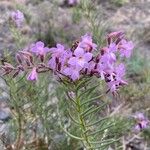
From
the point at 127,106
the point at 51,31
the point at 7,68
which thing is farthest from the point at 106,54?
the point at 51,31

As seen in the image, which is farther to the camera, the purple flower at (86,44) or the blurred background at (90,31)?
the blurred background at (90,31)

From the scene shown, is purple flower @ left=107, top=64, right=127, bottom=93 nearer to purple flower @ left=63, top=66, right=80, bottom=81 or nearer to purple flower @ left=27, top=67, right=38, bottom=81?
purple flower @ left=63, top=66, right=80, bottom=81

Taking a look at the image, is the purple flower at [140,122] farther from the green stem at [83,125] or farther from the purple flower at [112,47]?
the purple flower at [112,47]

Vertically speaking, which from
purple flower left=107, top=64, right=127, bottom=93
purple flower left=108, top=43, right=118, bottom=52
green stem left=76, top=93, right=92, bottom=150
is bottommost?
green stem left=76, top=93, right=92, bottom=150

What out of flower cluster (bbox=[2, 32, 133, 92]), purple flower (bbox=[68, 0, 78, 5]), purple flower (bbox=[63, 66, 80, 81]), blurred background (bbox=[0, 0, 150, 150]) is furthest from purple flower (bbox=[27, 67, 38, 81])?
purple flower (bbox=[68, 0, 78, 5])

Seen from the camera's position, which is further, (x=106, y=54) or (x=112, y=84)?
(x=112, y=84)

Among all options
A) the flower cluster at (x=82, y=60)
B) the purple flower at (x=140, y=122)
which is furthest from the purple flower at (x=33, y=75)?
the purple flower at (x=140, y=122)

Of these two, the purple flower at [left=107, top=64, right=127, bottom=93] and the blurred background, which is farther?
the blurred background

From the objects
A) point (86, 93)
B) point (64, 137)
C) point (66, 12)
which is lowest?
point (66, 12)

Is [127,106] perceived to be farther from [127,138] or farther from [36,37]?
[36,37]
